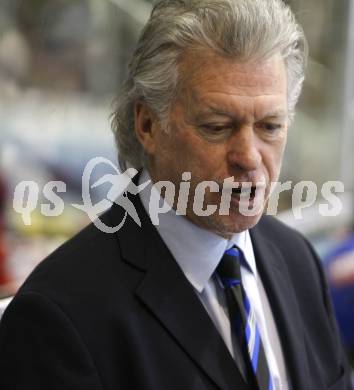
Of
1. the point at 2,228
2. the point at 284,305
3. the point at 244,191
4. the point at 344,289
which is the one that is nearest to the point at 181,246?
the point at 244,191

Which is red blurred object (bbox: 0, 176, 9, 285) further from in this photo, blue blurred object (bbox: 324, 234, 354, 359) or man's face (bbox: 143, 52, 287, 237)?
blue blurred object (bbox: 324, 234, 354, 359)

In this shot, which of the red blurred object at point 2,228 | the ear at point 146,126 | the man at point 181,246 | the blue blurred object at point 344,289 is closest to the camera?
the man at point 181,246

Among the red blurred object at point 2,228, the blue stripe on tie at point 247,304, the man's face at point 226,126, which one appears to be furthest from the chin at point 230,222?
the red blurred object at point 2,228

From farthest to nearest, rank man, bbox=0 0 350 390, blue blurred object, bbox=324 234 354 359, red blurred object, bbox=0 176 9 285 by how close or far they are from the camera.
Result: blue blurred object, bbox=324 234 354 359
red blurred object, bbox=0 176 9 285
man, bbox=0 0 350 390

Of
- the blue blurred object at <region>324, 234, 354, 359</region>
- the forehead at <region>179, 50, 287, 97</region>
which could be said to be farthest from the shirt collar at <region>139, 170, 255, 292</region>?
the blue blurred object at <region>324, 234, 354, 359</region>

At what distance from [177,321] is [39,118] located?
4.17 feet

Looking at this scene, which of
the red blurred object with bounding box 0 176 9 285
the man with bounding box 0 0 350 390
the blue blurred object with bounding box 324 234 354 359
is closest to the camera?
the man with bounding box 0 0 350 390

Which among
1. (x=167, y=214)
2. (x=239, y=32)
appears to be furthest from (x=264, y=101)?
(x=167, y=214)

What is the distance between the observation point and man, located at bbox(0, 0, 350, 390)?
1.02 meters

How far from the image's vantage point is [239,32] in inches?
40.9

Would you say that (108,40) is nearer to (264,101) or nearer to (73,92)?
(73,92)

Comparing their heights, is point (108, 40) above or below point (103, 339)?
above

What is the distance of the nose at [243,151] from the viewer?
42.1 inches

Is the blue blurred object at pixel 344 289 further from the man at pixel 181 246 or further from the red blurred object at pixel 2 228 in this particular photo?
the man at pixel 181 246
